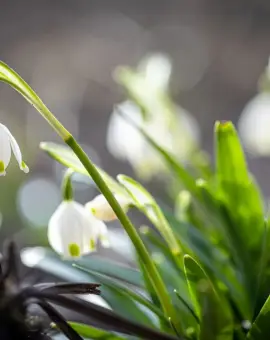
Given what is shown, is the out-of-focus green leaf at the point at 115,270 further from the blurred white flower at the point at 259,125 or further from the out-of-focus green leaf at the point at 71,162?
the blurred white flower at the point at 259,125

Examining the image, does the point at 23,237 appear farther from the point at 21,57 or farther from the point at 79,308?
the point at 79,308

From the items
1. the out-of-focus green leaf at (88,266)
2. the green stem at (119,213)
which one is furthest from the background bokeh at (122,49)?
the green stem at (119,213)

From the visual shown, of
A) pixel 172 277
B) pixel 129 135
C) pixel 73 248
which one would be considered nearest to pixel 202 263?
pixel 172 277

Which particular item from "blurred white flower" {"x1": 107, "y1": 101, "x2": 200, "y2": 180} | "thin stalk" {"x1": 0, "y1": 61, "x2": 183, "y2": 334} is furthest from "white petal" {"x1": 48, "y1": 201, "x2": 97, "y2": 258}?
"blurred white flower" {"x1": 107, "y1": 101, "x2": 200, "y2": 180}

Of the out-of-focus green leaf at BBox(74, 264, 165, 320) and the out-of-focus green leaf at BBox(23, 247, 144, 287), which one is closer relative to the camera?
the out-of-focus green leaf at BBox(74, 264, 165, 320)

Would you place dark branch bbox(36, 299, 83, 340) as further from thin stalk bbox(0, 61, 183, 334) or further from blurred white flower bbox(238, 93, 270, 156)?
blurred white flower bbox(238, 93, 270, 156)
